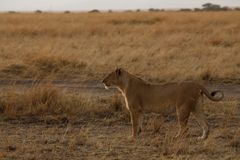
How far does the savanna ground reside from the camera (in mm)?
7379

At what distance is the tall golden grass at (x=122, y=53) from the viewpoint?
14.1 metres

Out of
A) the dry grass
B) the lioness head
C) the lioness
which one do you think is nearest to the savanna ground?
the dry grass

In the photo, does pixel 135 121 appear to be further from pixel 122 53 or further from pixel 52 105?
pixel 122 53

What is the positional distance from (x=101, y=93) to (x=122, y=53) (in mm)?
5505

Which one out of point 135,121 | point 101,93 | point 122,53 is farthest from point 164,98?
point 122,53

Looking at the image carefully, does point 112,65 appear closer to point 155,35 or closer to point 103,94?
point 103,94

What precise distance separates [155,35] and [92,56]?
715 centimetres

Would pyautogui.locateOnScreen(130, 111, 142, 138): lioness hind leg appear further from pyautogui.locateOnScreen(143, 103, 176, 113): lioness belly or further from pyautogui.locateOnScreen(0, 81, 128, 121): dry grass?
pyautogui.locateOnScreen(0, 81, 128, 121): dry grass

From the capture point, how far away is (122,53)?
1716 centimetres

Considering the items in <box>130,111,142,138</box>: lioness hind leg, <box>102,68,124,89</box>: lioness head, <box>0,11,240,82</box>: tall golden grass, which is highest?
<box>102,68,124,89</box>: lioness head

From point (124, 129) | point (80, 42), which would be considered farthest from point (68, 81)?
point (80, 42)

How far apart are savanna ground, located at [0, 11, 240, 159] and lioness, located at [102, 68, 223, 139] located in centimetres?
25

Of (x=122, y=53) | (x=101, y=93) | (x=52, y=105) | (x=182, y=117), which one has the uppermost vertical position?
(x=182, y=117)

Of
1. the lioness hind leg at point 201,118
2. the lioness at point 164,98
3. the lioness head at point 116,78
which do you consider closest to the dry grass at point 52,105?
the lioness head at point 116,78
